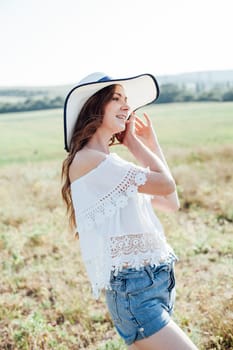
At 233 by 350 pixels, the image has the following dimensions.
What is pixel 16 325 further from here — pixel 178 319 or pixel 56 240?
pixel 56 240

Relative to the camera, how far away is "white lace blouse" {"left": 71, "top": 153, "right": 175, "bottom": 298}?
2.39 m

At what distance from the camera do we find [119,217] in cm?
242

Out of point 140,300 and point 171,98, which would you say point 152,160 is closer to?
point 140,300

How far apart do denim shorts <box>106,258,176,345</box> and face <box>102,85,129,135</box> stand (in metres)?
0.67

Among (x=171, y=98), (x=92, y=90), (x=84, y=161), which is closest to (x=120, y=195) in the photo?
(x=84, y=161)

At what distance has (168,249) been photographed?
2547mm

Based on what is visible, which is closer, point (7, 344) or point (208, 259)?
point (7, 344)

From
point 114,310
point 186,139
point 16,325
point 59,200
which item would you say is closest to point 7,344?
point 16,325

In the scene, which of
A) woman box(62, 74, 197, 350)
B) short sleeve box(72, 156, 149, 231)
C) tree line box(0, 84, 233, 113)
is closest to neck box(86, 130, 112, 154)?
woman box(62, 74, 197, 350)

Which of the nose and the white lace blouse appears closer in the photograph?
the white lace blouse

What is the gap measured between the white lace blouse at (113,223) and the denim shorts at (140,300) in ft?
0.14

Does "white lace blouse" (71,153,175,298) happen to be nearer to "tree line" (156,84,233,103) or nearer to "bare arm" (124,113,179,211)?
"bare arm" (124,113,179,211)

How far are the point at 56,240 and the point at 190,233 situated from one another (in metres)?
1.77

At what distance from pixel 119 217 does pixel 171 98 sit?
68.1 ft
